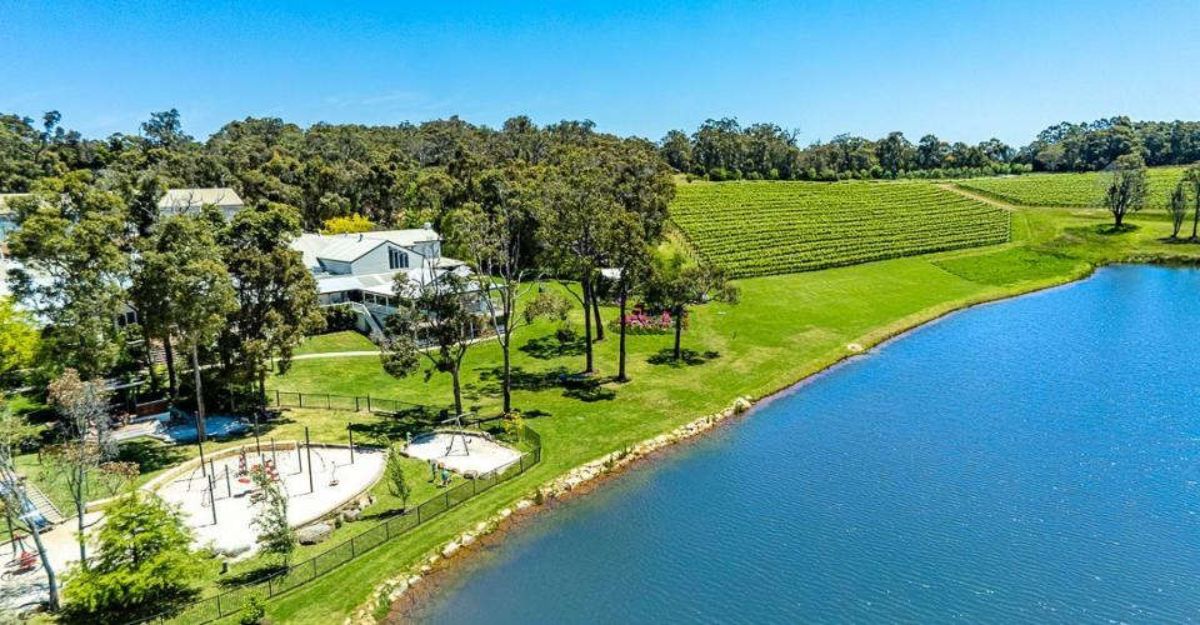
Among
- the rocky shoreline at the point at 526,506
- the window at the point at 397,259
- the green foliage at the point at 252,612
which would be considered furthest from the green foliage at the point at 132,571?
the window at the point at 397,259

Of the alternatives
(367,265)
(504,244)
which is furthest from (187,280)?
(367,265)

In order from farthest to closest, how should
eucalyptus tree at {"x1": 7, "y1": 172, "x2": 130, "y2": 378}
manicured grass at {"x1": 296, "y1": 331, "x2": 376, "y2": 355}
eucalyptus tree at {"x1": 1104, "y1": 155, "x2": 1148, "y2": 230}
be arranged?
eucalyptus tree at {"x1": 1104, "y1": 155, "x2": 1148, "y2": 230}
manicured grass at {"x1": 296, "y1": 331, "x2": 376, "y2": 355}
eucalyptus tree at {"x1": 7, "y1": 172, "x2": 130, "y2": 378}

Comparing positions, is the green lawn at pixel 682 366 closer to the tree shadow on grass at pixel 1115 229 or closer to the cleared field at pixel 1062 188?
the tree shadow on grass at pixel 1115 229

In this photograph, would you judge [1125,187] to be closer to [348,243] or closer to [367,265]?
[367,265]

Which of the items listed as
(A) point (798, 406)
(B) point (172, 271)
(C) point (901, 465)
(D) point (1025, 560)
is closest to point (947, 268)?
(A) point (798, 406)

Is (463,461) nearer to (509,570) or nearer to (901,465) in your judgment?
(509,570)

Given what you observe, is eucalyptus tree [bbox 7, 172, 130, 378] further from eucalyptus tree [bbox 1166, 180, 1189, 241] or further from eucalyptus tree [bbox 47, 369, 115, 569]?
eucalyptus tree [bbox 1166, 180, 1189, 241]

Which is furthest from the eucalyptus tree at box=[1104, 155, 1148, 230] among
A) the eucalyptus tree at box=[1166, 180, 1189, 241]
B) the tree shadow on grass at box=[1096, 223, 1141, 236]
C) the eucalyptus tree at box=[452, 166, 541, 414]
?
the eucalyptus tree at box=[452, 166, 541, 414]
